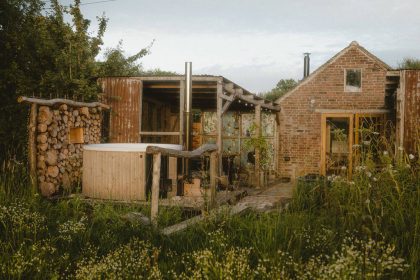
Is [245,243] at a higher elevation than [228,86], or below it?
below

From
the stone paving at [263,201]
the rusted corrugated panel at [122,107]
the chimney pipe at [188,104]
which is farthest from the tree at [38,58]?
the stone paving at [263,201]

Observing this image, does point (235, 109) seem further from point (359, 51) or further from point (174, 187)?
point (174, 187)

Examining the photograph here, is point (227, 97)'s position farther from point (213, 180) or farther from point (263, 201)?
point (213, 180)

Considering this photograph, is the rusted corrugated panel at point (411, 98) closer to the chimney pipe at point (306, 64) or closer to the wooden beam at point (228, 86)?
the wooden beam at point (228, 86)

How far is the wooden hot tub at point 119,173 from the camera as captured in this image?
721 centimetres

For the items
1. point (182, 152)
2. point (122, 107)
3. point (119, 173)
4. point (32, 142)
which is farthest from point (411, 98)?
point (32, 142)

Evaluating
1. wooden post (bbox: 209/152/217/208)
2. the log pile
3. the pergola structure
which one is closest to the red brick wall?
the pergola structure

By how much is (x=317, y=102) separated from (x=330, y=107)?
474mm

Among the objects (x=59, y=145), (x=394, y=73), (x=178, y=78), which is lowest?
(x=59, y=145)

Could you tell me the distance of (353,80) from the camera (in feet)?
45.1

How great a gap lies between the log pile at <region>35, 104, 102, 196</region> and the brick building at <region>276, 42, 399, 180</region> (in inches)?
293

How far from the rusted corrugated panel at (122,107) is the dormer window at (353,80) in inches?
288

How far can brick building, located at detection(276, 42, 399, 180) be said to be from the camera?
1345 cm

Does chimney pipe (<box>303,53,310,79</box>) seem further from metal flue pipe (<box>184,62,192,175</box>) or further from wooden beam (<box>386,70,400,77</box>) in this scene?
metal flue pipe (<box>184,62,192,175</box>)
